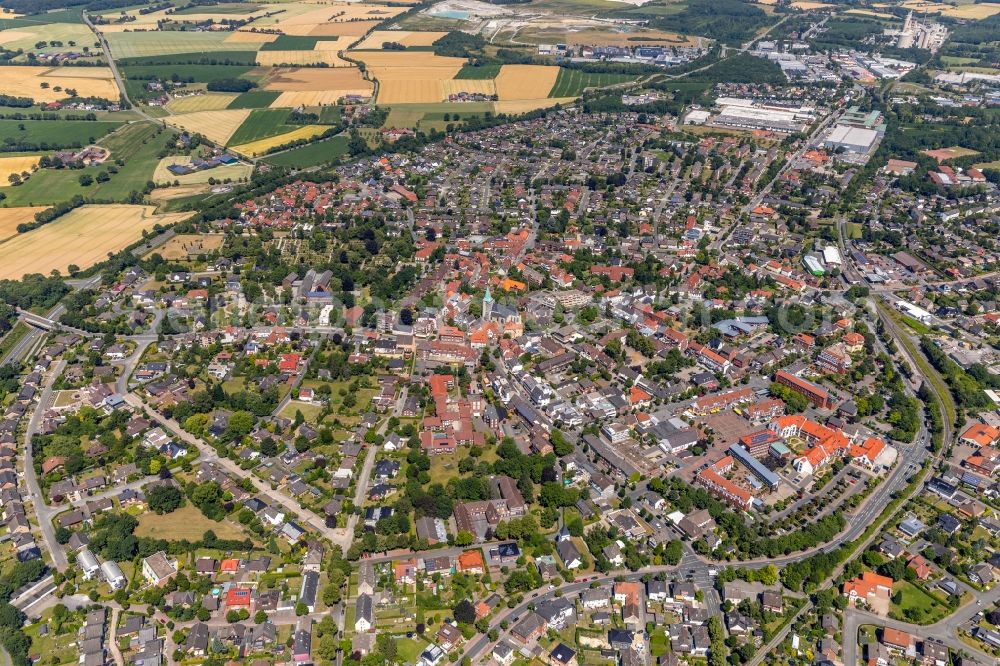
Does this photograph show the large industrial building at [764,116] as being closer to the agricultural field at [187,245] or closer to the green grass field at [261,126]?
the green grass field at [261,126]

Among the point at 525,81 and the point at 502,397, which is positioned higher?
the point at 502,397

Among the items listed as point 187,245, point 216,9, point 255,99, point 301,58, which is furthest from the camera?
point 216,9

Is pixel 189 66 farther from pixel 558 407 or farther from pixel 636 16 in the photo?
pixel 558 407

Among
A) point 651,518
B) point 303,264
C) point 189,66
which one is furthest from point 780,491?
point 189,66

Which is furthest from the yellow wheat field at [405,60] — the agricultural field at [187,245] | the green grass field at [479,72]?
the agricultural field at [187,245]

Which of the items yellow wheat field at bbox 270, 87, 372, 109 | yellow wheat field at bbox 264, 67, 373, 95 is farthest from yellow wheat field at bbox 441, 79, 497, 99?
yellow wheat field at bbox 270, 87, 372, 109

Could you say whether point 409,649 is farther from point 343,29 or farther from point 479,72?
point 343,29

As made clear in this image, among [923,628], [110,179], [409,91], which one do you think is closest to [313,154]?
[110,179]

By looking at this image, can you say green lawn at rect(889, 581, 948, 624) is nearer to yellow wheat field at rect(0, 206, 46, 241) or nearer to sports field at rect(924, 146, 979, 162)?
sports field at rect(924, 146, 979, 162)
